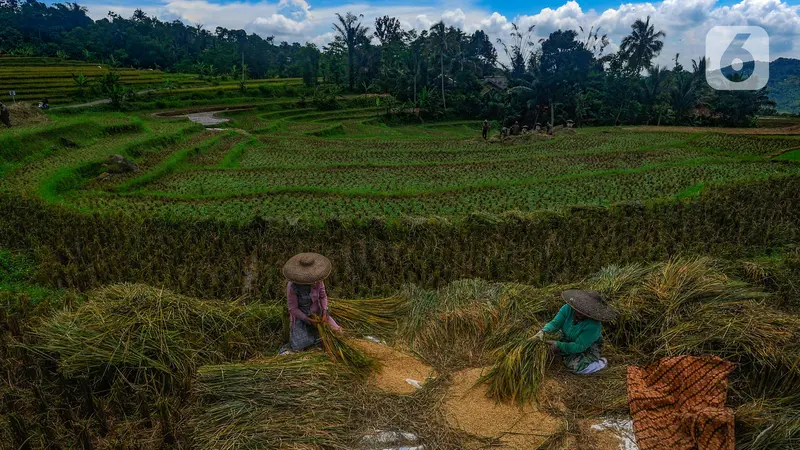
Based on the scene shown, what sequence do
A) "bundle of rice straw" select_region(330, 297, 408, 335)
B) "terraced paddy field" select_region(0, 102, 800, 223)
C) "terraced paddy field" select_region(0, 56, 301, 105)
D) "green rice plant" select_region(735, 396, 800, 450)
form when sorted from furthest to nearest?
"terraced paddy field" select_region(0, 56, 301, 105) → "terraced paddy field" select_region(0, 102, 800, 223) → "bundle of rice straw" select_region(330, 297, 408, 335) → "green rice plant" select_region(735, 396, 800, 450)

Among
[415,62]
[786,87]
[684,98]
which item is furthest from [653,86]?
[786,87]

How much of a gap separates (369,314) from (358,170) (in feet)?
31.4

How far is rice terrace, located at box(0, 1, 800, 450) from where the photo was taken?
10.6 ft

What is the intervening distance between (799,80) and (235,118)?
100773 millimetres

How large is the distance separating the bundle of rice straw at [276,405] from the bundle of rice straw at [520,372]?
1.08m

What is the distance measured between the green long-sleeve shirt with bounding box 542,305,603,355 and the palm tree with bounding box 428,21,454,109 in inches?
1176

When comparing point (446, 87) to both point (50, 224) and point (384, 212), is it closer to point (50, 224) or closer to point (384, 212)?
point (384, 212)

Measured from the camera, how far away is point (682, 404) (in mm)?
3244

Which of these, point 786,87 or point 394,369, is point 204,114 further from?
point 786,87

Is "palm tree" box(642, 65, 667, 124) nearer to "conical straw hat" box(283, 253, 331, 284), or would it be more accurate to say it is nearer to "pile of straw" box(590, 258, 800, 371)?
"pile of straw" box(590, 258, 800, 371)

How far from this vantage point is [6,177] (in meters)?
10.8

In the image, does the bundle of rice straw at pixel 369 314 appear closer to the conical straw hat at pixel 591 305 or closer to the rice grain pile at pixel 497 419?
the rice grain pile at pixel 497 419

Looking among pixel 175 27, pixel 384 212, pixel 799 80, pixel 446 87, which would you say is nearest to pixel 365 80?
pixel 446 87

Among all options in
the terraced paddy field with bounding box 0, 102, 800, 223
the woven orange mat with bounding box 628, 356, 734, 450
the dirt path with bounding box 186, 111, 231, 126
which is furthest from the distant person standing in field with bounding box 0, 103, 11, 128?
the woven orange mat with bounding box 628, 356, 734, 450
